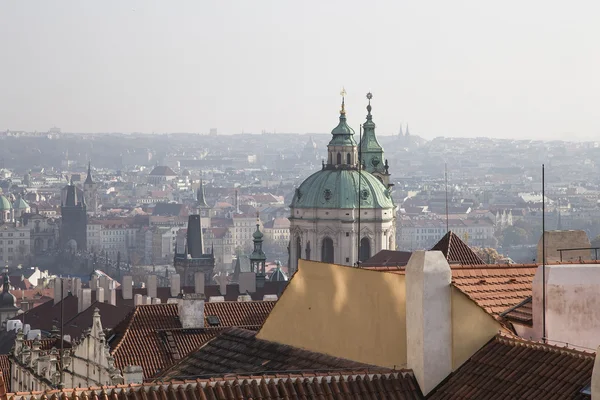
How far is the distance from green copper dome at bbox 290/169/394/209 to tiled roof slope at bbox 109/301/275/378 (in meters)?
47.1

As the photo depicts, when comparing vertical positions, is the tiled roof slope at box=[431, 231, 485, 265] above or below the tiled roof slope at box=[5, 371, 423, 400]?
below

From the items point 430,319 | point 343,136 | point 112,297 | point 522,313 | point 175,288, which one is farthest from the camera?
point 343,136

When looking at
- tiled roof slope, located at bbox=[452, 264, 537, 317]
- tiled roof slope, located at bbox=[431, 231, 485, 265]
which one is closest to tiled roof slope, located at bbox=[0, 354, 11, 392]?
tiled roof slope, located at bbox=[431, 231, 485, 265]

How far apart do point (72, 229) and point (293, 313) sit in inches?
7190

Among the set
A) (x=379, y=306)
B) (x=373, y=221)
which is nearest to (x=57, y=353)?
(x=379, y=306)

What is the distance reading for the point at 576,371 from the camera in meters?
10.7

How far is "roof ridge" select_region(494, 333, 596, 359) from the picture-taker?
10883 mm

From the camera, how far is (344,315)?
44.0 ft

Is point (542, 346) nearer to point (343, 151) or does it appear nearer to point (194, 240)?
point (343, 151)

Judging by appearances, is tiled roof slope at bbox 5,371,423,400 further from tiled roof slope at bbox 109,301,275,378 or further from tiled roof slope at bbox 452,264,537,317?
tiled roof slope at bbox 109,301,275,378

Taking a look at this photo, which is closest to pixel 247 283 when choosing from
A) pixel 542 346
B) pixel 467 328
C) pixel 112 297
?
pixel 112 297

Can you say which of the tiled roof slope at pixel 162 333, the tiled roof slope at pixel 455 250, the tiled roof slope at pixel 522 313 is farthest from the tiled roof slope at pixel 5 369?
the tiled roof slope at pixel 522 313

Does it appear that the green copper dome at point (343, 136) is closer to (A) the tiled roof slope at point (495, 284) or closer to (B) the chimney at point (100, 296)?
(B) the chimney at point (100, 296)

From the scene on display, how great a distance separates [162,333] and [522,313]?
50.7 ft
